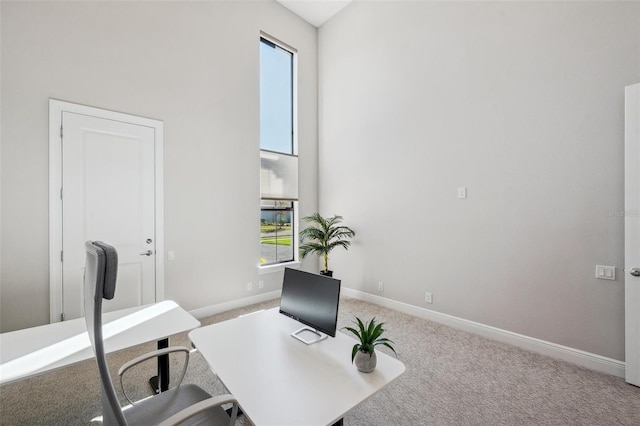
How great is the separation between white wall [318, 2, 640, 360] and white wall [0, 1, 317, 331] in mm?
1246

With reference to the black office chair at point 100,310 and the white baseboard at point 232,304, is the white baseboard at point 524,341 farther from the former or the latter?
the black office chair at point 100,310

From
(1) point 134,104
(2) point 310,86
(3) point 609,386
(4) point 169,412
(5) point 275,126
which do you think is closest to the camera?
(4) point 169,412

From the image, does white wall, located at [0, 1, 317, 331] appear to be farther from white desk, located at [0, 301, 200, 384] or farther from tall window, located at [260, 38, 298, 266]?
→ white desk, located at [0, 301, 200, 384]

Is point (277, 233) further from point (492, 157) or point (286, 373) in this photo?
point (286, 373)

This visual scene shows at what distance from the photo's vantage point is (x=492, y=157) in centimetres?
324

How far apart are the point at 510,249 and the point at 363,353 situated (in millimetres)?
2512

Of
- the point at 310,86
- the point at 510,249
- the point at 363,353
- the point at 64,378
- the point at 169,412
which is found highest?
the point at 310,86

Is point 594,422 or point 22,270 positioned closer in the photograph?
point 594,422

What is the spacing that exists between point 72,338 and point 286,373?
1.45m

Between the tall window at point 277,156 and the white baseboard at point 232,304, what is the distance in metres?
0.51

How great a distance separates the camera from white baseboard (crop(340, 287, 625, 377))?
99.9 inches

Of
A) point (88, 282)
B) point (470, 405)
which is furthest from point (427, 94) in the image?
point (88, 282)

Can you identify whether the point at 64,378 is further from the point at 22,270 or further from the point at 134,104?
the point at 134,104

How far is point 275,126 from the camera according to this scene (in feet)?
15.8
